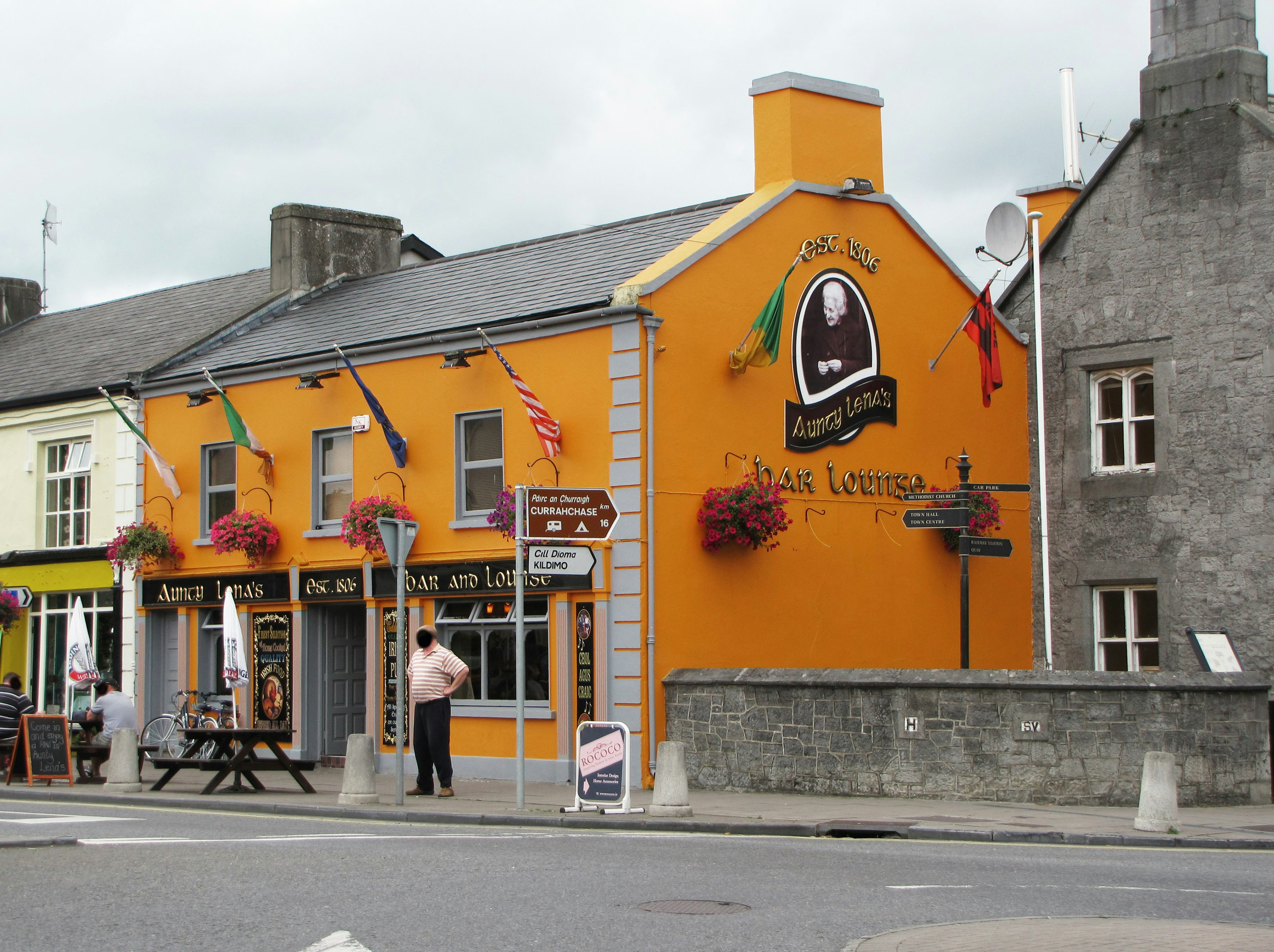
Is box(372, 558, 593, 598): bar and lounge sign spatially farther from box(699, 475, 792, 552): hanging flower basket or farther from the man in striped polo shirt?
the man in striped polo shirt

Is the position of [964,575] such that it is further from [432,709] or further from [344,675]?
[344,675]

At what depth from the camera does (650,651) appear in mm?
18391

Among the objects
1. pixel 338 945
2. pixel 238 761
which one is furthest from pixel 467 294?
pixel 338 945

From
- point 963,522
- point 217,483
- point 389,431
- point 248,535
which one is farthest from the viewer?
point 217,483

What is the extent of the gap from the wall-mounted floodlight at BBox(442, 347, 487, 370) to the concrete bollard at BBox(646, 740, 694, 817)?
6960 mm

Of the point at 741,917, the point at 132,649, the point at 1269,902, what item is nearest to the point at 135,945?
the point at 741,917

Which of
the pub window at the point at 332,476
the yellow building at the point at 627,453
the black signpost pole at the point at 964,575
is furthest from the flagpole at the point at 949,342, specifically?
the pub window at the point at 332,476

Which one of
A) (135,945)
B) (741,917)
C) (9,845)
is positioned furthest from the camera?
(9,845)

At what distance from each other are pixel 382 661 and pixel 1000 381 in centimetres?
922

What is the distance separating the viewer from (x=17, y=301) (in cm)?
3328

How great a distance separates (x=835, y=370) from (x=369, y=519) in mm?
6504

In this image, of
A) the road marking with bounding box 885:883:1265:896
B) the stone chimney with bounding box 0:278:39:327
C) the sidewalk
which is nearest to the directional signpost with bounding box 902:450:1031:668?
the sidewalk

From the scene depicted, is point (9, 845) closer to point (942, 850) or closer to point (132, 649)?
point (942, 850)

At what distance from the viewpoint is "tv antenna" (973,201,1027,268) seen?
21188 mm
